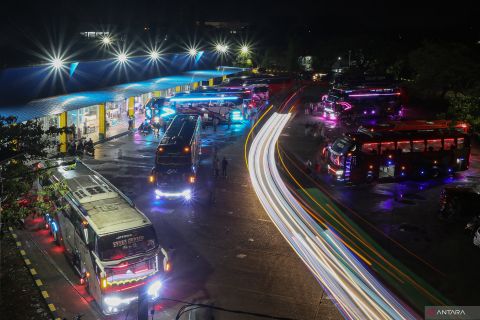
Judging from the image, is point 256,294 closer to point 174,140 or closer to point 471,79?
point 174,140

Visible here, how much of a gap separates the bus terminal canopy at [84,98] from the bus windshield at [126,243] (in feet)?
45.2

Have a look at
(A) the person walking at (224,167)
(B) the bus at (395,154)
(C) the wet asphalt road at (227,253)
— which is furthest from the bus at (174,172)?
(B) the bus at (395,154)

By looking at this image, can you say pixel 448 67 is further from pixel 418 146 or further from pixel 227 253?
pixel 227 253

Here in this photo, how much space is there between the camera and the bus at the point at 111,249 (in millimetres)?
12406

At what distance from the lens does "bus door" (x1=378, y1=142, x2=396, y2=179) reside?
995 inches

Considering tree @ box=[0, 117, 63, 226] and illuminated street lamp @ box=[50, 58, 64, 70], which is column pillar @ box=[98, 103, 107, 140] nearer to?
illuminated street lamp @ box=[50, 58, 64, 70]

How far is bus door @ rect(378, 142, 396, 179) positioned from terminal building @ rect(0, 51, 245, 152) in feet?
51.2

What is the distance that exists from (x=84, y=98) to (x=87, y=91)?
13.3 feet

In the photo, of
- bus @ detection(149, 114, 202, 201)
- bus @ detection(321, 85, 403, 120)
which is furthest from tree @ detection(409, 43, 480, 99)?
bus @ detection(149, 114, 202, 201)

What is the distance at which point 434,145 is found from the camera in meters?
26.5

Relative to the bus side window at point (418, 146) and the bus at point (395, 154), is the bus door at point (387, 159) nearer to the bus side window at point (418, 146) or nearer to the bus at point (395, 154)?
the bus at point (395, 154)

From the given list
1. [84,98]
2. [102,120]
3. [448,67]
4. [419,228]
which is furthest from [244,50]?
[419,228]

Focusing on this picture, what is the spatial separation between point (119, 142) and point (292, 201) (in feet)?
55.3

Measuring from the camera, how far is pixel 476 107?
973 inches
